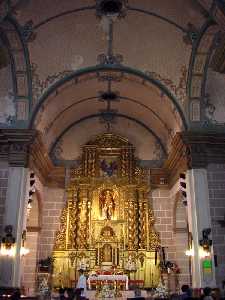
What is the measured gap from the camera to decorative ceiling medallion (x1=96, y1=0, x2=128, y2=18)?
1138 cm

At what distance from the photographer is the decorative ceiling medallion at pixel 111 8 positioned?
1138cm

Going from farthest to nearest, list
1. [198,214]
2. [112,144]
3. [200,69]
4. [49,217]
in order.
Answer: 1. [112,144]
2. [49,217]
3. [200,69]
4. [198,214]

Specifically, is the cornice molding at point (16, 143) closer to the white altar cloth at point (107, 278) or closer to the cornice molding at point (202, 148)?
the white altar cloth at point (107, 278)

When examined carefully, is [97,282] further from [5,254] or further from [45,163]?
[45,163]

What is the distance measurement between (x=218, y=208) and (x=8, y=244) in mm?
6627

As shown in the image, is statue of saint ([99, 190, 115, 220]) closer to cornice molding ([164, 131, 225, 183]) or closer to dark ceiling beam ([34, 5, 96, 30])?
cornice molding ([164, 131, 225, 183])

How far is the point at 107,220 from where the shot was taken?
1630cm

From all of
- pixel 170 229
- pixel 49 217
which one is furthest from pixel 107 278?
pixel 49 217

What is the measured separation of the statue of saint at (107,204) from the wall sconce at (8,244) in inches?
206

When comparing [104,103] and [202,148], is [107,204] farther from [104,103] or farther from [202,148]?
[202,148]

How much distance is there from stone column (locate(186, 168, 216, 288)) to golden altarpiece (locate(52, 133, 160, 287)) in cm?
359

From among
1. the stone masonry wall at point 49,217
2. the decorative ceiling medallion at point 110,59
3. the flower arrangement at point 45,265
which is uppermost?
the decorative ceiling medallion at point 110,59

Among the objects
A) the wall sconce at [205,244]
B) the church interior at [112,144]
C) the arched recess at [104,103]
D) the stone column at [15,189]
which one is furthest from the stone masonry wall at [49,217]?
the wall sconce at [205,244]

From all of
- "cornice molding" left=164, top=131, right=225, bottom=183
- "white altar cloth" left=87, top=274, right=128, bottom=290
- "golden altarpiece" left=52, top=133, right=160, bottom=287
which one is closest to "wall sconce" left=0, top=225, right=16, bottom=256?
"white altar cloth" left=87, top=274, right=128, bottom=290
